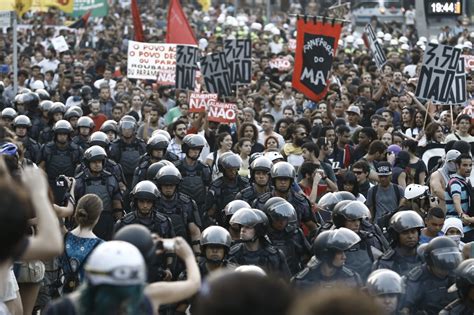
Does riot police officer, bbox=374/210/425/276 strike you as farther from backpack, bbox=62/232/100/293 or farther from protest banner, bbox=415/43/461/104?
protest banner, bbox=415/43/461/104

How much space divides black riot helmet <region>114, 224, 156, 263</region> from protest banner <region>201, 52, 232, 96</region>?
14.5 meters

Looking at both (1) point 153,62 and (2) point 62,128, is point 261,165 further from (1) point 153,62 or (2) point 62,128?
(1) point 153,62

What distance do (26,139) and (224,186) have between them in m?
3.79

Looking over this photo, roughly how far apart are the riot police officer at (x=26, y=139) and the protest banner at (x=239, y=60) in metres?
4.36

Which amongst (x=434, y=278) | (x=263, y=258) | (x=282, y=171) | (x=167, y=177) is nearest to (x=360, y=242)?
(x=263, y=258)

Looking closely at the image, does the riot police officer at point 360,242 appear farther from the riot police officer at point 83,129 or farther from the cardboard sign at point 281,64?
the cardboard sign at point 281,64

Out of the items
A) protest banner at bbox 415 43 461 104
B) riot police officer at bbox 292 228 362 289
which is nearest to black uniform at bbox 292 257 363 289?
riot police officer at bbox 292 228 362 289

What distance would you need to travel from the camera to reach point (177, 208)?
1178 centimetres

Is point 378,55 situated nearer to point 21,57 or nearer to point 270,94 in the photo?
point 270,94

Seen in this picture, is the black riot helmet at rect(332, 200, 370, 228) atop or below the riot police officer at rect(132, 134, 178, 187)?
atop

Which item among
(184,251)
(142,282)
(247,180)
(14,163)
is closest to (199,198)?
(247,180)

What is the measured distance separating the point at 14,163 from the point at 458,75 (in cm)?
933

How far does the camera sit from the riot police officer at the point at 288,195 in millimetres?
11820

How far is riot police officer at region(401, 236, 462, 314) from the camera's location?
827 cm
